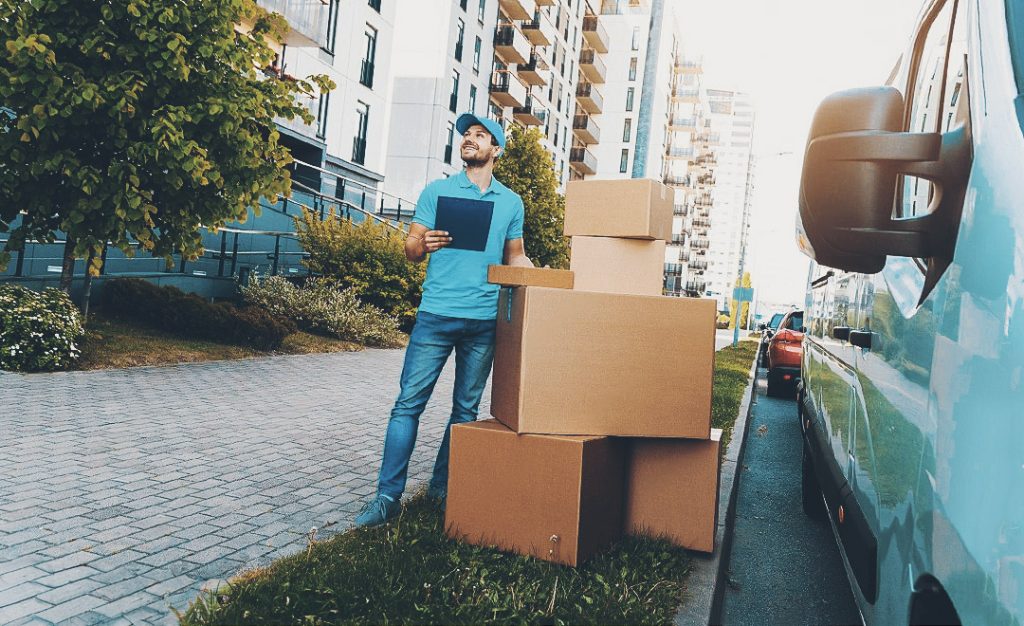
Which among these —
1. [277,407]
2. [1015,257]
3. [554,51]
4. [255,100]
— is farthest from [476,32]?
[1015,257]

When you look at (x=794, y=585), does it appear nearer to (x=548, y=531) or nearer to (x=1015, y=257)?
(x=548, y=531)

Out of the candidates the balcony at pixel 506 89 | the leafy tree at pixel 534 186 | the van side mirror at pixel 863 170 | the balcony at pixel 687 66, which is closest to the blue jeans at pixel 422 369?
the van side mirror at pixel 863 170

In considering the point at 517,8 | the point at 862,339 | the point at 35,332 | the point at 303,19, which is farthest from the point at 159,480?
the point at 517,8

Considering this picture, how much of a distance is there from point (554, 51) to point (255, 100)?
4417cm

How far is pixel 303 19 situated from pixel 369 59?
18.4 ft

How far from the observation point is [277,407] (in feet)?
26.7

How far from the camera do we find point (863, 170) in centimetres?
205

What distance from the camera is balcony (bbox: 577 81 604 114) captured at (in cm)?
5963

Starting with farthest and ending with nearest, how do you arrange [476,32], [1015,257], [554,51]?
1. [554,51]
2. [476,32]
3. [1015,257]

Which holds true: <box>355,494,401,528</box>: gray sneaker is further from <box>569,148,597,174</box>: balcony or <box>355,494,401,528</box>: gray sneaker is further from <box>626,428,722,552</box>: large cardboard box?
<box>569,148,597,174</box>: balcony

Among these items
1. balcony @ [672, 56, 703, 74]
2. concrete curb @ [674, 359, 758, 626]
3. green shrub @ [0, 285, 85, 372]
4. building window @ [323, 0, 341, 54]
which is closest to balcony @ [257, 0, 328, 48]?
building window @ [323, 0, 341, 54]

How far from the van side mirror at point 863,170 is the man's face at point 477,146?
2.51m

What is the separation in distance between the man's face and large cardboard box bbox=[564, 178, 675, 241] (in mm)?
601

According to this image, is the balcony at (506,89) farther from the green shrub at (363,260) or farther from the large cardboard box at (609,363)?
the large cardboard box at (609,363)
